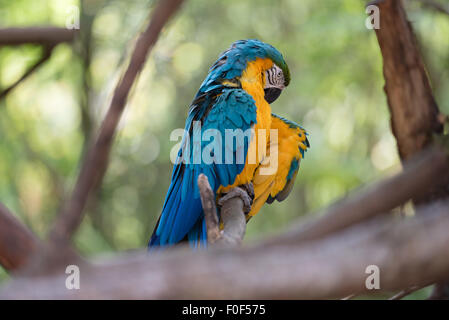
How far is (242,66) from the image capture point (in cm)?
182

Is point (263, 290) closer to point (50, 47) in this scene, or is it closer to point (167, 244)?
point (50, 47)

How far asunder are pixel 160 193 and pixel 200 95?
7.82 feet

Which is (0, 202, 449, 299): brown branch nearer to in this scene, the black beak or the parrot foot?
the parrot foot

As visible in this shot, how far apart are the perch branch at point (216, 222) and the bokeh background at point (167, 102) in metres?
2.07

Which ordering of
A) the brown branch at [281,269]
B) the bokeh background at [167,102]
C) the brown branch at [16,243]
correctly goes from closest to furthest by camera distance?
1. the brown branch at [281,269]
2. the brown branch at [16,243]
3. the bokeh background at [167,102]

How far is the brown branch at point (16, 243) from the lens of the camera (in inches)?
30.4

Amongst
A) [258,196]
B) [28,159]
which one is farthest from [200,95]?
[28,159]

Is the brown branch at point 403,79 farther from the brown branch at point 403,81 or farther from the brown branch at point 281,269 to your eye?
the brown branch at point 281,269

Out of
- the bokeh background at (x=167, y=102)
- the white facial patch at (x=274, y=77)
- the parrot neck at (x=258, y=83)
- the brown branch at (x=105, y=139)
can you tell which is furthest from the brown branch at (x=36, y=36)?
the bokeh background at (x=167, y=102)

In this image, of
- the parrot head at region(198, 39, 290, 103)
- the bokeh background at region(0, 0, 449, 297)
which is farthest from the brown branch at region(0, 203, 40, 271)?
the bokeh background at region(0, 0, 449, 297)

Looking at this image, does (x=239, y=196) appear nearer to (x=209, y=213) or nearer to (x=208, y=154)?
(x=208, y=154)

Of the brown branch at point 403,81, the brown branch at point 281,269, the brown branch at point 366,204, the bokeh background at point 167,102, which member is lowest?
the brown branch at point 281,269

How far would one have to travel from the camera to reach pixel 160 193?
13.5 ft

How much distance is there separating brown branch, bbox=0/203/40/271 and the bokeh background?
2416 mm
